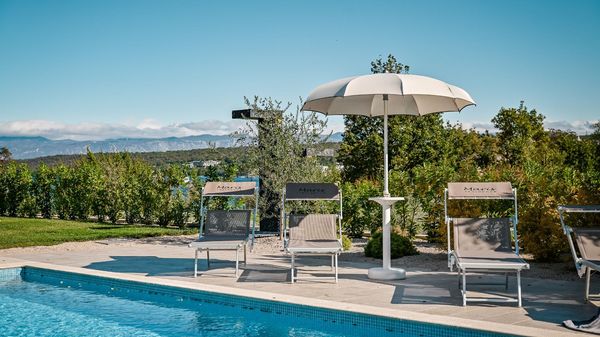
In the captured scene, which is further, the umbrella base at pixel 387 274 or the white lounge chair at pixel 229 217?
the white lounge chair at pixel 229 217

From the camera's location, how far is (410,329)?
5.27 meters

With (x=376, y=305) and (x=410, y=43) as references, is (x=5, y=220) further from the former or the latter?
(x=376, y=305)

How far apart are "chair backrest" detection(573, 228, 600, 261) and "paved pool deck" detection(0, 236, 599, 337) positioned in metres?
0.48

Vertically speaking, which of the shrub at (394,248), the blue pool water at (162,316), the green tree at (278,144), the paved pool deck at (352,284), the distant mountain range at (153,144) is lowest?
the blue pool water at (162,316)

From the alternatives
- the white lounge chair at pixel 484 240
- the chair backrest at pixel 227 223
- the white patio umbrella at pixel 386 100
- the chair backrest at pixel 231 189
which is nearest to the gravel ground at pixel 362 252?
the white lounge chair at pixel 484 240

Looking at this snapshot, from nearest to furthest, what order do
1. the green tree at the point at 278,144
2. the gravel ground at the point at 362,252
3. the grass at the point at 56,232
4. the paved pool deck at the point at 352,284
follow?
the paved pool deck at the point at 352,284
the gravel ground at the point at 362,252
the green tree at the point at 278,144
the grass at the point at 56,232

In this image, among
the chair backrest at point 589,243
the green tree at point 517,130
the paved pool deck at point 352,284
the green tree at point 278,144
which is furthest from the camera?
the green tree at point 517,130

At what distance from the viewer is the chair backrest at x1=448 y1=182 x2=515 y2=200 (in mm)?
7344

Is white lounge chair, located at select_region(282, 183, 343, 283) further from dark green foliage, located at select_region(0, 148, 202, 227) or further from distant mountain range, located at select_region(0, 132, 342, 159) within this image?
dark green foliage, located at select_region(0, 148, 202, 227)

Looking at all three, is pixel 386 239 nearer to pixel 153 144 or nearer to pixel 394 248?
pixel 394 248

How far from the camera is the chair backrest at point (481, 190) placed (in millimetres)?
7344

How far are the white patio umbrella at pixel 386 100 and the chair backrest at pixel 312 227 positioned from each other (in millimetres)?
824

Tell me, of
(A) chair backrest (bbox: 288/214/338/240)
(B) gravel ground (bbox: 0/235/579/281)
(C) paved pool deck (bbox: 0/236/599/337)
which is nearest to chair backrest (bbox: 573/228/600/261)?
(C) paved pool deck (bbox: 0/236/599/337)

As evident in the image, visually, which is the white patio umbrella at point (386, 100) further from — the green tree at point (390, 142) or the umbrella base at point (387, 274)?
the green tree at point (390, 142)
